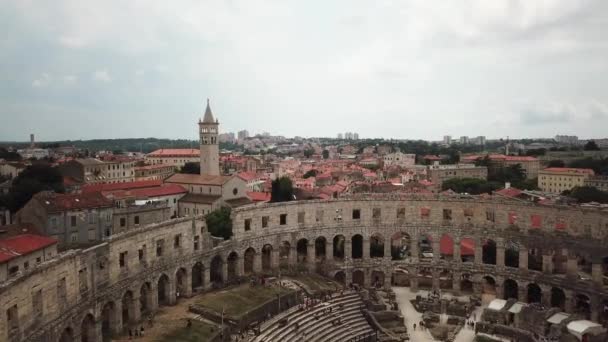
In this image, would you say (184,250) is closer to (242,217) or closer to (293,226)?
(242,217)

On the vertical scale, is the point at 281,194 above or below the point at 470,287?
above

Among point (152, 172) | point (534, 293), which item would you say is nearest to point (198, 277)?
point (534, 293)

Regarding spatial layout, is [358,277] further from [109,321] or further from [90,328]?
[90,328]

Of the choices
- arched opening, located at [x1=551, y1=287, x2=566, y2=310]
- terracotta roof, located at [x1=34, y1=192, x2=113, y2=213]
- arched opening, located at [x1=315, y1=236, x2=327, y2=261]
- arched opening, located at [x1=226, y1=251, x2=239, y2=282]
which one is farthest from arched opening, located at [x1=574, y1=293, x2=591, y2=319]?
terracotta roof, located at [x1=34, y1=192, x2=113, y2=213]

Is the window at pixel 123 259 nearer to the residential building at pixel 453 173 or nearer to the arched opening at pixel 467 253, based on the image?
the arched opening at pixel 467 253

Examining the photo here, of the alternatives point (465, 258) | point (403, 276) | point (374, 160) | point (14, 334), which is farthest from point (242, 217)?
point (374, 160)

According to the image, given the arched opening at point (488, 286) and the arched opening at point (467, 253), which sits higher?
the arched opening at point (467, 253)

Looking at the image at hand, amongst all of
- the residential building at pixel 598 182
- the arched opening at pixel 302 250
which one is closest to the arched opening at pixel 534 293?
the arched opening at pixel 302 250
